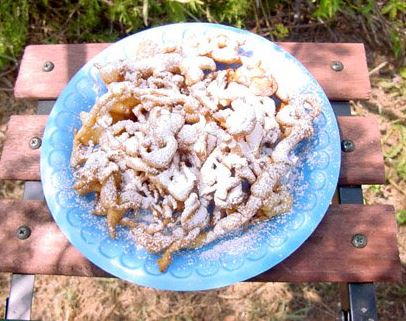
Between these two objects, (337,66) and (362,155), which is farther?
(337,66)

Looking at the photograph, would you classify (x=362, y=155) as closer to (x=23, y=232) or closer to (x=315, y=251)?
(x=315, y=251)

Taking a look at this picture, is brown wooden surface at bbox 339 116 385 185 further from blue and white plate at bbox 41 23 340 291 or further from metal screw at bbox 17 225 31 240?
metal screw at bbox 17 225 31 240

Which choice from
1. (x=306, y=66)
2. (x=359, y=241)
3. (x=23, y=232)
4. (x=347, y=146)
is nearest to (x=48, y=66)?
(x=23, y=232)

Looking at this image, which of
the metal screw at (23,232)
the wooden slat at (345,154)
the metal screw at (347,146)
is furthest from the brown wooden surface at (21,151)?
the metal screw at (347,146)

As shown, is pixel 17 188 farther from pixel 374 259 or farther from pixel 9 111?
pixel 374 259

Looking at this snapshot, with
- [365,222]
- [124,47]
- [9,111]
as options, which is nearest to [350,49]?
[365,222]

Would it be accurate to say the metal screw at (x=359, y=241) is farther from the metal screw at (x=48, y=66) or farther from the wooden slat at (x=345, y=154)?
the metal screw at (x=48, y=66)
